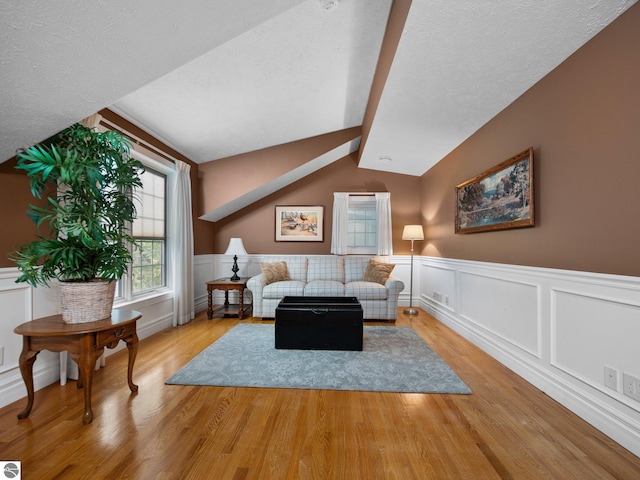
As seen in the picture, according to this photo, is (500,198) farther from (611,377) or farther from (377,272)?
(377,272)

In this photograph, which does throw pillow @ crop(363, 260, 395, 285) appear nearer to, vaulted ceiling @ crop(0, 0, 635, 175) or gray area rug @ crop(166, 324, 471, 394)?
gray area rug @ crop(166, 324, 471, 394)

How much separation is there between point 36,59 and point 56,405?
2090 millimetres

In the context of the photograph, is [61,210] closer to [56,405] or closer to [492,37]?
[56,405]

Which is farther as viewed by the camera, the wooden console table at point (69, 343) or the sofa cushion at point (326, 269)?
the sofa cushion at point (326, 269)

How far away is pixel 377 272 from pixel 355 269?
0.43 meters

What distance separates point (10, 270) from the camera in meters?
1.90

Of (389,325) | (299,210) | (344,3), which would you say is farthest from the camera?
(299,210)

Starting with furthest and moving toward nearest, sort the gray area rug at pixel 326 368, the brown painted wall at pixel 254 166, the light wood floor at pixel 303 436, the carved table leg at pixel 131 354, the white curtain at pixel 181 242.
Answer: the brown painted wall at pixel 254 166 → the white curtain at pixel 181 242 → the gray area rug at pixel 326 368 → the carved table leg at pixel 131 354 → the light wood floor at pixel 303 436

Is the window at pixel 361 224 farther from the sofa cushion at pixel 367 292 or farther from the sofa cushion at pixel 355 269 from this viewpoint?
the sofa cushion at pixel 367 292

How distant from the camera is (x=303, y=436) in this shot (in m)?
1.57

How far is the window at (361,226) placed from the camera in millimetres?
5168

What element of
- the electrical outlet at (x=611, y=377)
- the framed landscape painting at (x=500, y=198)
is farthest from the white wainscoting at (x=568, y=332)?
the framed landscape painting at (x=500, y=198)

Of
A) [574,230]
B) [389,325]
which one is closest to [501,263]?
[574,230]

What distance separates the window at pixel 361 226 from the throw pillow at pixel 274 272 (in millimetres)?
1296
